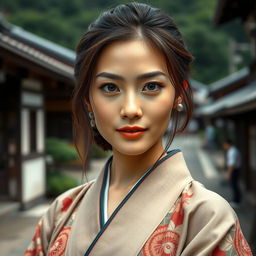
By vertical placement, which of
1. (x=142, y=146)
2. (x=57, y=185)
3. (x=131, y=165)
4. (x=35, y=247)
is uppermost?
(x=142, y=146)

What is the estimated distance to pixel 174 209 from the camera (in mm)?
1502

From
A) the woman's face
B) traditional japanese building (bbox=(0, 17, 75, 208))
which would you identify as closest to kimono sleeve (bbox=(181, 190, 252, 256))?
the woman's face

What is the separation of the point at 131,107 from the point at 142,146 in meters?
0.16

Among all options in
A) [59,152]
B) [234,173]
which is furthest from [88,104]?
[59,152]

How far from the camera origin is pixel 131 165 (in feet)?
5.57

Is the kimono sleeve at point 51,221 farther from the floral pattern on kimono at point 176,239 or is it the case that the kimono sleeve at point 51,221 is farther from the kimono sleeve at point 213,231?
the kimono sleeve at point 213,231

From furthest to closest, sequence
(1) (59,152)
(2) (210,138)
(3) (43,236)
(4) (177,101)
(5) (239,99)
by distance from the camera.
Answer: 1. (2) (210,138)
2. (1) (59,152)
3. (5) (239,99)
4. (3) (43,236)
5. (4) (177,101)

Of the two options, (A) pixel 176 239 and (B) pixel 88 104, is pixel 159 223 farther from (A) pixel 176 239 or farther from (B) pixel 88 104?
(B) pixel 88 104

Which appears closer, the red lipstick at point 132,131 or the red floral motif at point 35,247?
the red lipstick at point 132,131

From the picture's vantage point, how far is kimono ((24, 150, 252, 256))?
1370 millimetres

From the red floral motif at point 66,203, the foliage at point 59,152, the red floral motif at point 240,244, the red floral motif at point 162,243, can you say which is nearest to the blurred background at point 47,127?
the foliage at point 59,152

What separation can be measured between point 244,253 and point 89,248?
1.87 feet

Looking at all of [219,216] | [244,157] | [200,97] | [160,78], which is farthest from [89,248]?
[200,97]

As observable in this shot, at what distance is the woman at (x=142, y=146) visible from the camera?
1.42m
